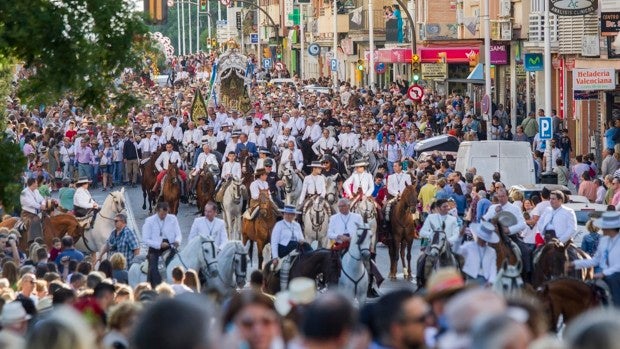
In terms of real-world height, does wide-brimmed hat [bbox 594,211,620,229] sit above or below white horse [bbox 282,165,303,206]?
above

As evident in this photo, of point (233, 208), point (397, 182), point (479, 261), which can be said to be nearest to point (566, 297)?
point (479, 261)

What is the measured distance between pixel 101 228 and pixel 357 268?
6.95m

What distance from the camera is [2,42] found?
18.6 meters

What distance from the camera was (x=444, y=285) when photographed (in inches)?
443

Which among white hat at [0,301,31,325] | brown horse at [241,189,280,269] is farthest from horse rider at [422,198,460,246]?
Answer: white hat at [0,301,31,325]

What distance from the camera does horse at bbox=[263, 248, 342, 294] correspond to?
2358 cm

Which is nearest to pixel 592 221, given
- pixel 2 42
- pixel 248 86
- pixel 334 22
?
pixel 2 42

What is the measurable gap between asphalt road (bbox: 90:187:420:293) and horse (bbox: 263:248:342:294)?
1831mm

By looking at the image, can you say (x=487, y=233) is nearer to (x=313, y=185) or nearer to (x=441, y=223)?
(x=441, y=223)

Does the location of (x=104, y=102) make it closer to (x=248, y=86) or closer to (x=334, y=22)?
(x=248, y=86)

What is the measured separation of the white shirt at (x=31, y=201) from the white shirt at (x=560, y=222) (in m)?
9.22

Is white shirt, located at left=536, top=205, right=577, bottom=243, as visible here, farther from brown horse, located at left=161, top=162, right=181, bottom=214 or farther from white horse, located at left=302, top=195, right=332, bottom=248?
brown horse, located at left=161, top=162, right=181, bottom=214

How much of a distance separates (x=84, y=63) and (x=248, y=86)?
163 ft

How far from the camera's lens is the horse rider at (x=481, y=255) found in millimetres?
20922
